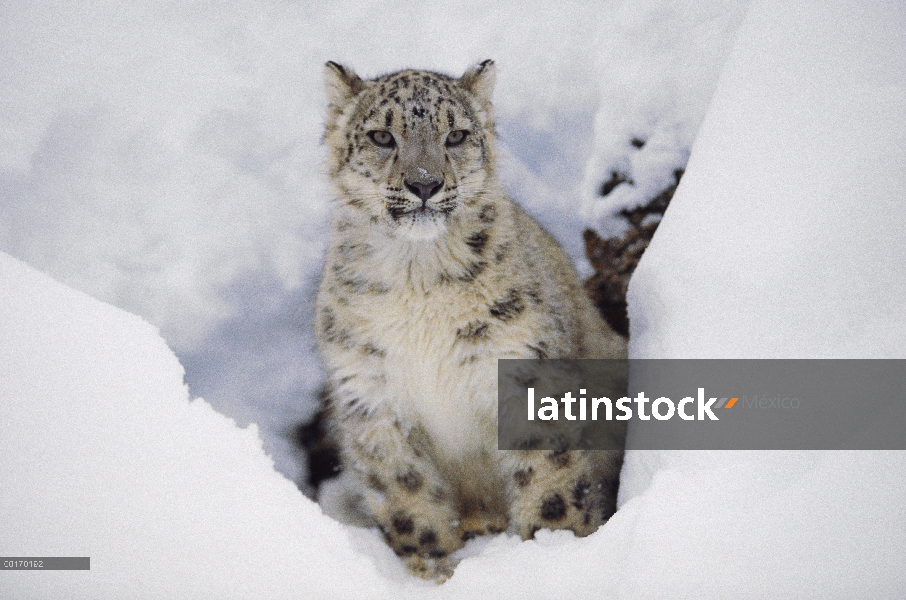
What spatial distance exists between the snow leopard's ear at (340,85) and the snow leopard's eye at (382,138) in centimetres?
46

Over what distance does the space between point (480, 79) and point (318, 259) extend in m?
2.10

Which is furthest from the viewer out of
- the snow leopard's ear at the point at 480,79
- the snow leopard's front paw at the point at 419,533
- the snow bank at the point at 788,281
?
the snow leopard's ear at the point at 480,79

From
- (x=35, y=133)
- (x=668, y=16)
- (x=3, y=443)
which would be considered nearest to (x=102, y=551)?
(x=3, y=443)

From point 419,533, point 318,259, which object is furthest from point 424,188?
point 318,259

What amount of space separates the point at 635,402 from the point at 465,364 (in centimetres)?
111

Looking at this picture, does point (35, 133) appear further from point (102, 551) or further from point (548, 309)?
point (548, 309)

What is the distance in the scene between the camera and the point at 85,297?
13.2 feet

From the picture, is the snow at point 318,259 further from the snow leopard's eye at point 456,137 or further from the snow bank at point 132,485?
the snow leopard's eye at point 456,137

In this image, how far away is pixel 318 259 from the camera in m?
5.48

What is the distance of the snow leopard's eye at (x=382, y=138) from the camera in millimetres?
3803

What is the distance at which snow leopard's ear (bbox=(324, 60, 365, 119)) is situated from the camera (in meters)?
4.14

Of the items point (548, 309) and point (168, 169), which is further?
point (168, 169)

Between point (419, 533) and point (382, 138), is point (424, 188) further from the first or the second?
point (419, 533)

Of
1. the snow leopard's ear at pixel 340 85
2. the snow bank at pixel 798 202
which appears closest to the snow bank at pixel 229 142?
the snow leopard's ear at pixel 340 85
